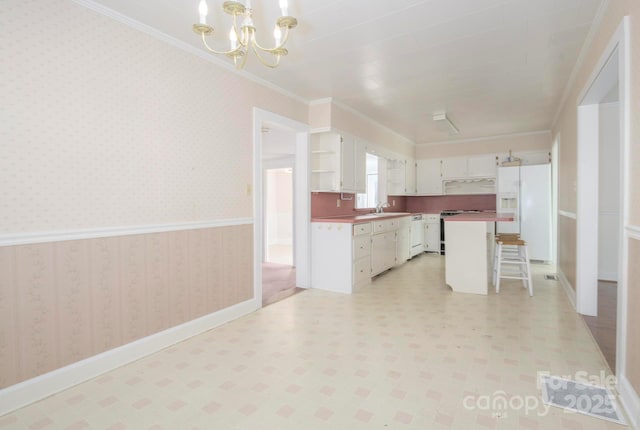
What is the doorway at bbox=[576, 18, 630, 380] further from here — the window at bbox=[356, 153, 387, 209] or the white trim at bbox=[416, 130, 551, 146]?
the window at bbox=[356, 153, 387, 209]

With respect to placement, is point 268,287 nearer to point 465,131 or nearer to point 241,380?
point 241,380

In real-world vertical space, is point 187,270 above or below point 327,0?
below

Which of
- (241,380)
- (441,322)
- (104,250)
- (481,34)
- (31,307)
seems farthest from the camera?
(441,322)

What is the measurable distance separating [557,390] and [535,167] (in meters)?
4.91

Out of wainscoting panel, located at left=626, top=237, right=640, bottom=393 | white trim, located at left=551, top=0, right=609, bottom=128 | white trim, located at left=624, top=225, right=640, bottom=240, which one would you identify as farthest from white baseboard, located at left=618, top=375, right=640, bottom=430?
white trim, located at left=551, top=0, right=609, bottom=128

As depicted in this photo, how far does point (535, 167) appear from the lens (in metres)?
5.84

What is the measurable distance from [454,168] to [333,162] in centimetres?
374

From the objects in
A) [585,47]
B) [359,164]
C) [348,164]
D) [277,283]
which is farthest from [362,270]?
[585,47]

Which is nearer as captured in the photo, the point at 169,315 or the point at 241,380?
the point at 241,380

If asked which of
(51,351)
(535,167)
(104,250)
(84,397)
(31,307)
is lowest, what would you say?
(84,397)

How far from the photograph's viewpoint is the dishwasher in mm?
6312

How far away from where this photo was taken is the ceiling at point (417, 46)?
229cm

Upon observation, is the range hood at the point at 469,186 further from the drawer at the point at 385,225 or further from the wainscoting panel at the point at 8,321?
the wainscoting panel at the point at 8,321

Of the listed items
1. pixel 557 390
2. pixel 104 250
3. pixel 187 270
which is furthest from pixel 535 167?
pixel 104 250
